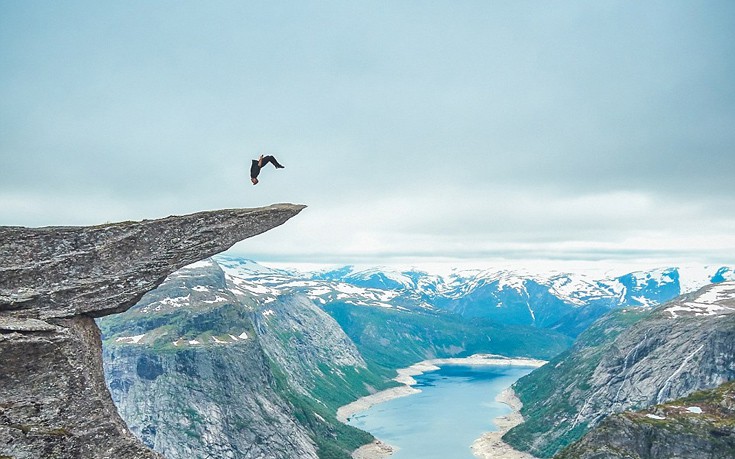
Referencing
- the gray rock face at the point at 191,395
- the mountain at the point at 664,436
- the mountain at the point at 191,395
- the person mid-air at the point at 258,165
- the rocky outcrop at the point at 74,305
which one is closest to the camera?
the rocky outcrop at the point at 74,305

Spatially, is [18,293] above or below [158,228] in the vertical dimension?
below

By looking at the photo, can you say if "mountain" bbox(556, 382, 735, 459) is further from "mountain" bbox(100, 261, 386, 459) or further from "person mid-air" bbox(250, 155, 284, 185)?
"mountain" bbox(100, 261, 386, 459)

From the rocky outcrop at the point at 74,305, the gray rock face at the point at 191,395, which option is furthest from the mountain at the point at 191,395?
the rocky outcrop at the point at 74,305

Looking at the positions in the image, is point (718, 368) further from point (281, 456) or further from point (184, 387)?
point (184, 387)

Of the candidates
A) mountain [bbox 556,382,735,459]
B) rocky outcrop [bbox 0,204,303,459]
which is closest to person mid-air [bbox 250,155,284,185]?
rocky outcrop [bbox 0,204,303,459]

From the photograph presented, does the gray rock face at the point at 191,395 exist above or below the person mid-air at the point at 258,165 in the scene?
below

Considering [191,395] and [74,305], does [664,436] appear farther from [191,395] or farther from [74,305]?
[191,395]

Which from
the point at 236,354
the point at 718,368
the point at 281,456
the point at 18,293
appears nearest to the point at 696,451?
the point at 718,368

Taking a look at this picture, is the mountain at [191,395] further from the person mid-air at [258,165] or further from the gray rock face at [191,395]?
the person mid-air at [258,165]
